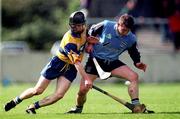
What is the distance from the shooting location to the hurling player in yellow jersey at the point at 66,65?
594 inches

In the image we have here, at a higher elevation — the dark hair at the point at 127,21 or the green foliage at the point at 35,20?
the dark hair at the point at 127,21

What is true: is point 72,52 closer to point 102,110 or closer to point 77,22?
point 77,22

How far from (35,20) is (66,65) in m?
43.2

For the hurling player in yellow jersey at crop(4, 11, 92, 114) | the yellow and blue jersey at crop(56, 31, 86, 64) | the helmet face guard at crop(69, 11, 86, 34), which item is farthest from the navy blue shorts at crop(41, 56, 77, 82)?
the helmet face guard at crop(69, 11, 86, 34)

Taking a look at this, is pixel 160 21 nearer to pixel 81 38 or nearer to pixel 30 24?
pixel 81 38

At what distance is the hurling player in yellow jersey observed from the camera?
49.5 feet

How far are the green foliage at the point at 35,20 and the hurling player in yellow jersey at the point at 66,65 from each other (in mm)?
40094

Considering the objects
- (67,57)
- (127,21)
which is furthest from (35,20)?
(127,21)

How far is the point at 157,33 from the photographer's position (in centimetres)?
3572

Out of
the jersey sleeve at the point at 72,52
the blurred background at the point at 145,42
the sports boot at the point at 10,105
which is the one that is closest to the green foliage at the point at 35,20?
the blurred background at the point at 145,42

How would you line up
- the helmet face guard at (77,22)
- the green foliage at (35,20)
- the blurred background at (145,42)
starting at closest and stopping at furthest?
the helmet face guard at (77,22) < the blurred background at (145,42) < the green foliage at (35,20)

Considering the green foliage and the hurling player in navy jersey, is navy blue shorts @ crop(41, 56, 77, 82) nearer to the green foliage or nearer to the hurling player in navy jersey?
the hurling player in navy jersey

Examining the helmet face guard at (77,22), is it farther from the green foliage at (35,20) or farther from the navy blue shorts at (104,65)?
the green foliage at (35,20)

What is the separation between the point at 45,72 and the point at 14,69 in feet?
59.5
